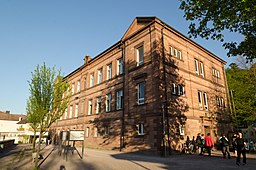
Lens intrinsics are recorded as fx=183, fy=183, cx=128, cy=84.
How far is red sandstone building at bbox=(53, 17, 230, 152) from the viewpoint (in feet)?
51.1

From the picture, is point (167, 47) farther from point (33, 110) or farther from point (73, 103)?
point (73, 103)

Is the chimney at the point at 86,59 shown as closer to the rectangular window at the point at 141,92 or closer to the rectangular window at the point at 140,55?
the rectangular window at the point at 140,55

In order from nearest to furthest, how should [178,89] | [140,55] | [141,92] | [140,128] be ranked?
[140,128] < [141,92] < [178,89] < [140,55]

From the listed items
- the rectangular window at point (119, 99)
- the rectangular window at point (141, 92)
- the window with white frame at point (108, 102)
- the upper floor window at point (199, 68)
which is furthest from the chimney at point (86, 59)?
the upper floor window at point (199, 68)

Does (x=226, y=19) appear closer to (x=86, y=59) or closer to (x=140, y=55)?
(x=140, y=55)

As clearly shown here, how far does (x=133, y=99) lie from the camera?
58.5 feet

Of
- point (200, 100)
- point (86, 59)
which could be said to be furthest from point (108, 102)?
point (86, 59)

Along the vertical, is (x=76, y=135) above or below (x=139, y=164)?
above

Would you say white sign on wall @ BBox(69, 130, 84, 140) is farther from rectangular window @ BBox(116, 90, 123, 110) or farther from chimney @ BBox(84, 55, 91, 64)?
chimney @ BBox(84, 55, 91, 64)

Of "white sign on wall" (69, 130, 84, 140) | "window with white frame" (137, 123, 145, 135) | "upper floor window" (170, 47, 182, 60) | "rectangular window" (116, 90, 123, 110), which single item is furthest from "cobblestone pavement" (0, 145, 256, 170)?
"upper floor window" (170, 47, 182, 60)

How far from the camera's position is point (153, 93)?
1579 centimetres

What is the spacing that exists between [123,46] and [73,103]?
14.9m

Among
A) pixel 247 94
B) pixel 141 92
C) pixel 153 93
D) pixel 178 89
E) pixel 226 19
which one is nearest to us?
pixel 226 19

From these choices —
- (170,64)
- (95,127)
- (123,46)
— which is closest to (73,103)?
(95,127)
